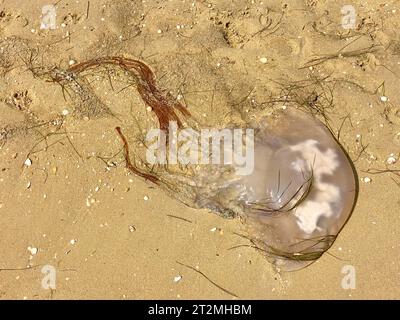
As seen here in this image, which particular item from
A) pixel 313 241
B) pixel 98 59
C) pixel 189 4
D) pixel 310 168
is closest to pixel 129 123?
pixel 98 59

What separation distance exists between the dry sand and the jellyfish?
10 cm

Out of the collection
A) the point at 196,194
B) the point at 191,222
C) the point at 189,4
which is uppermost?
the point at 189,4

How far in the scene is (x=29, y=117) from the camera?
425cm

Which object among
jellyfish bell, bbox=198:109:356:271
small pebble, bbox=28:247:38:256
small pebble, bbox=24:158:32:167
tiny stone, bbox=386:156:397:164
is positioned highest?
small pebble, bbox=24:158:32:167

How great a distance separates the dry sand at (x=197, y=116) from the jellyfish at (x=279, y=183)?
10 cm

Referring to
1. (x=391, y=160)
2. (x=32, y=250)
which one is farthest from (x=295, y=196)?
(x=32, y=250)

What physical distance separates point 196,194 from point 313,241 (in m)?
1.11
